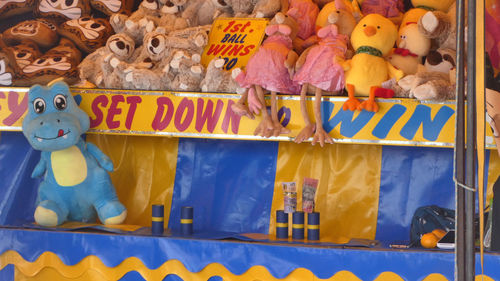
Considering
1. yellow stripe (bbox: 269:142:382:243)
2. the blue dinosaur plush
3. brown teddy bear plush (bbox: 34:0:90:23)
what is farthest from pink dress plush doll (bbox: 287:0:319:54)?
brown teddy bear plush (bbox: 34:0:90:23)

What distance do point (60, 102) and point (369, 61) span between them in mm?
1356

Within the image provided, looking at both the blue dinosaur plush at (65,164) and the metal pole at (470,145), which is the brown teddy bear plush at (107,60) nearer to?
the blue dinosaur plush at (65,164)

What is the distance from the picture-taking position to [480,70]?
1.61m

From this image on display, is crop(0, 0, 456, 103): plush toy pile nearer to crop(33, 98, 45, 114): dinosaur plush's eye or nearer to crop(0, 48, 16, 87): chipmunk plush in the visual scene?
crop(0, 48, 16, 87): chipmunk plush

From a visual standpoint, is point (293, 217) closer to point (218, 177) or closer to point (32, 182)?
point (218, 177)

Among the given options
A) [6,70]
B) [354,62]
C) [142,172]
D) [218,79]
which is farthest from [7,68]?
[354,62]

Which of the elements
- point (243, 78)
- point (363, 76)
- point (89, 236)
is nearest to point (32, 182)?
point (89, 236)

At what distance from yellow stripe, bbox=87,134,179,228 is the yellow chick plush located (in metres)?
0.94

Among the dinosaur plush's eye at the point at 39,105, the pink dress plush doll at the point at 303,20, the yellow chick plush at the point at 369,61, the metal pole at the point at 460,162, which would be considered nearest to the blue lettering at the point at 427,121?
the yellow chick plush at the point at 369,61

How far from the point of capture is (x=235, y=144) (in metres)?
3.21

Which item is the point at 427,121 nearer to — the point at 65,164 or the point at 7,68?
the point at 65,164

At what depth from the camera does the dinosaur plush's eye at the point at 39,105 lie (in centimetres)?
305

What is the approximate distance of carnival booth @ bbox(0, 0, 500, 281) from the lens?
273 cm

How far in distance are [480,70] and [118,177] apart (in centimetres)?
211
